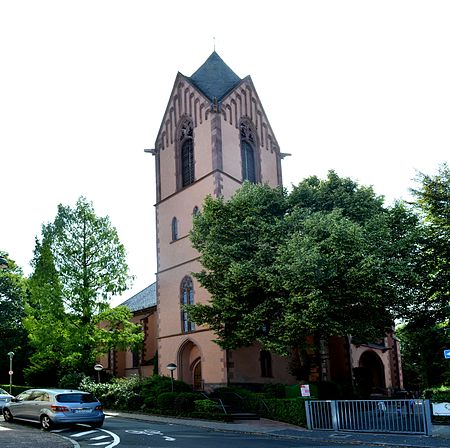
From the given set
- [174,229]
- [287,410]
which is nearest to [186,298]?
[174,229]

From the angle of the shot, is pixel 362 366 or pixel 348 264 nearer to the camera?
pixel 348 264

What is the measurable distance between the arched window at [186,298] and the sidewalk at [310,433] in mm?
8363

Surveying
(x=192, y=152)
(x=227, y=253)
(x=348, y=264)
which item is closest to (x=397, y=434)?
(x=348, y=264)

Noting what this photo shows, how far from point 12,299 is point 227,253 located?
29575 millimetres

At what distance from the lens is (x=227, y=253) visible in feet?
85.6

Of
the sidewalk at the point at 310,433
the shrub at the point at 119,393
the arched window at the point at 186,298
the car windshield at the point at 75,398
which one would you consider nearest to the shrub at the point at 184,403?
the sidewalk at the point at 310,433

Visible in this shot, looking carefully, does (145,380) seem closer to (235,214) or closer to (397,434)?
(235,214)

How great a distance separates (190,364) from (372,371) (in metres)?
16.1

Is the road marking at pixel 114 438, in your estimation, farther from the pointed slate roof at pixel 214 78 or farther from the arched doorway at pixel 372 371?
the arched doorway at pixel 372 371

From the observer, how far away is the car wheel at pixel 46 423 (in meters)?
18.6

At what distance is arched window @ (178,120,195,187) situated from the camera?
36344mm

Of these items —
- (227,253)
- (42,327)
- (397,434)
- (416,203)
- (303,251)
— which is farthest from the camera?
(42,327)

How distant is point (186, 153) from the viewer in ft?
122

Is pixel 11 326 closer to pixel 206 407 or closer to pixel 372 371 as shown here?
pixel 206 407
